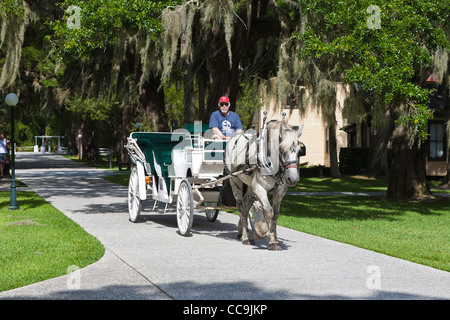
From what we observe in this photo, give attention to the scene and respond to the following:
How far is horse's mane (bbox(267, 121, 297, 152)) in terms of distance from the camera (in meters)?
8.77

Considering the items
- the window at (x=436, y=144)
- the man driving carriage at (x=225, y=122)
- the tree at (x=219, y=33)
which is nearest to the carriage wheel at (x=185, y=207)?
the man driving carriage at (x=225, y=122)

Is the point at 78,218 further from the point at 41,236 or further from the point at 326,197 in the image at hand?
the point at 326,197

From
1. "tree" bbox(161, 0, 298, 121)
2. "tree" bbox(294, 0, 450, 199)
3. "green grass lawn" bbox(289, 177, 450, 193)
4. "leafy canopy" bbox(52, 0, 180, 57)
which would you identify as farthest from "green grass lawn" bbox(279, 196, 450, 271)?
"leafy canopy" bbox(52, 0, 180, 57)

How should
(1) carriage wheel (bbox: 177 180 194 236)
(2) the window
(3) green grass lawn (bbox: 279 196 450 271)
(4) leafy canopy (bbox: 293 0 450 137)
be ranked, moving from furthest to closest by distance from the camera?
(2) the window
(4) leafy canopy (bbox: 293 0 450 137)
(1) carriage wheel (bbox: 177 180 194 236)
(3) green grass lawn (bbox: 279 196 450 271)

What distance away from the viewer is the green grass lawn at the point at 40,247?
7.51 m

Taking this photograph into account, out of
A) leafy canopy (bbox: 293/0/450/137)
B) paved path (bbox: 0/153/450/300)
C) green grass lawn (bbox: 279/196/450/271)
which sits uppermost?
leafy canopy (bbox: 293/0/450/137)

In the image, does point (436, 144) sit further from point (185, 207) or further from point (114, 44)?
point (185, 207)

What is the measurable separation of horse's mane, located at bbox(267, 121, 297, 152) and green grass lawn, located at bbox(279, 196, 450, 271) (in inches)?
85.6

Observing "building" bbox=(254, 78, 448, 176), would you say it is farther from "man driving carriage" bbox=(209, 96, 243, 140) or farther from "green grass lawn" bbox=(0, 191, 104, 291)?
"green grass lawn" bbox=(0, 191, 104, 291)

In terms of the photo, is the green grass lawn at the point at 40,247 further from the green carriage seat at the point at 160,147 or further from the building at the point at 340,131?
the building at the point at 340,131

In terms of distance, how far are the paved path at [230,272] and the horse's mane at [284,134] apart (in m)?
1.51

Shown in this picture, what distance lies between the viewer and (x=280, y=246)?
9.37 meters

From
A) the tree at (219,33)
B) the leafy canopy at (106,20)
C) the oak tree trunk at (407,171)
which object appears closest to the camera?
the leafy canopy at (106,20)

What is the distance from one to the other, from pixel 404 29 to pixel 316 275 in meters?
7.58
